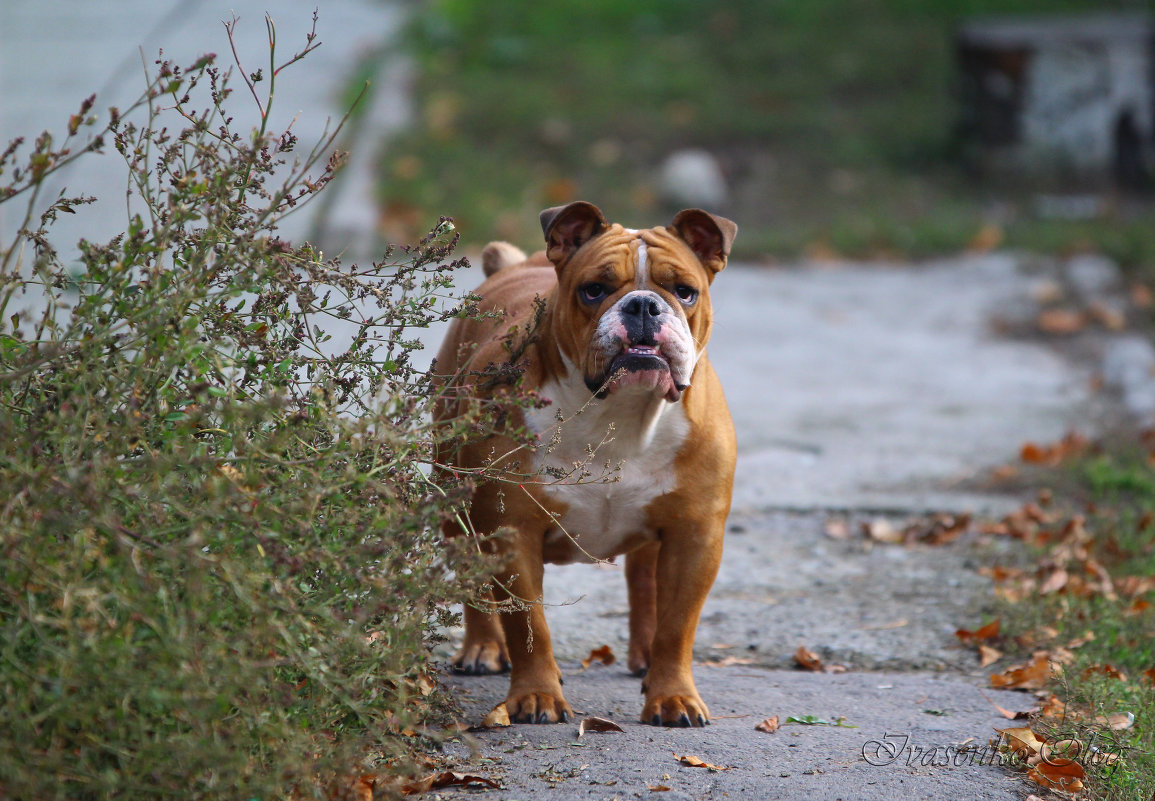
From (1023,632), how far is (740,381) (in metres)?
3.49

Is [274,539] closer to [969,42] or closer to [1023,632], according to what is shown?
[1023,632]

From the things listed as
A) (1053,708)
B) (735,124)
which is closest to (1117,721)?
(1053,708)

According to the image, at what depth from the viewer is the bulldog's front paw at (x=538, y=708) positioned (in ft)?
11.2

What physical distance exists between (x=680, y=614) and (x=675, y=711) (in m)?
0.26

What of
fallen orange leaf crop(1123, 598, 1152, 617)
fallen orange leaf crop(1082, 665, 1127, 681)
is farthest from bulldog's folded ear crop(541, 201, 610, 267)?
fallen orange leaf crop(1123, 598, 1152, 617)

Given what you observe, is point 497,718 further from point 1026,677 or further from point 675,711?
point 1026,677

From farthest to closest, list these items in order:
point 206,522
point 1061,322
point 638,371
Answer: point 1061,322 < point 638,371 < point 206,522

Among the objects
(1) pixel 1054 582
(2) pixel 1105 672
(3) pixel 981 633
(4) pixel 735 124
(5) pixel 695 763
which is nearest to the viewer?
(5) pixel 695 763

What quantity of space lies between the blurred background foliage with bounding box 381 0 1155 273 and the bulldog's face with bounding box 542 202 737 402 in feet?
17.9

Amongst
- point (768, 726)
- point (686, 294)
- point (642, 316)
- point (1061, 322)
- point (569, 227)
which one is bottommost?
point (768, 726)

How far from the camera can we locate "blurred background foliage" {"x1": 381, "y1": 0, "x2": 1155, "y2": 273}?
10203 millimetres

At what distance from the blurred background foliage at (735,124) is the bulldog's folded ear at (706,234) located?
214 inches

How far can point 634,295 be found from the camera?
336cm

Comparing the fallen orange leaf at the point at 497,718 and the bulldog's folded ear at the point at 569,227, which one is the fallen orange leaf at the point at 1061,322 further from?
the fallen orange leaf at the point at 497,718
